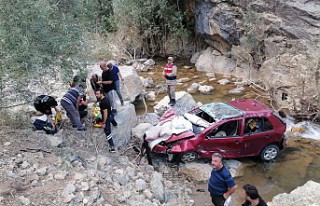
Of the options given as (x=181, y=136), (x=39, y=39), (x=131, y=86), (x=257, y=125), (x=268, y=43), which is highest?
(x=39, y=39)

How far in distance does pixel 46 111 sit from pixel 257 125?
219 inches

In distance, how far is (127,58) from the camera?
22750 millimetres

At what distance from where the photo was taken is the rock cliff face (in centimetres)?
1291

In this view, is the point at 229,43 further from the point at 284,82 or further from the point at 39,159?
the point at 39,159

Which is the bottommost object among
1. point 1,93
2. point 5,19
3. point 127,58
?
point 127,58

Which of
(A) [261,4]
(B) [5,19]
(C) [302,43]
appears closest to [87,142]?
(B) [5,19]

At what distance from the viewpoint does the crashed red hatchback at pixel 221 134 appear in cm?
951

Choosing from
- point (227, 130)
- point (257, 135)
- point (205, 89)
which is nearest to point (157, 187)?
point (227, 130)

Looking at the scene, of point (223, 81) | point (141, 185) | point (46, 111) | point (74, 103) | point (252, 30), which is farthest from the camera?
point (223, 81)

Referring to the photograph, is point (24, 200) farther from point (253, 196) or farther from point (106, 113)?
point (253, 196)

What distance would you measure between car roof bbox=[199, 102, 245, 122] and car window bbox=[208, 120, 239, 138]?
7.6 inches

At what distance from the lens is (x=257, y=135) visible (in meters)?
9.73

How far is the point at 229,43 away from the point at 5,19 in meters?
14.3

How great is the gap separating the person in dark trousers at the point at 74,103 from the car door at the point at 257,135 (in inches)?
172
